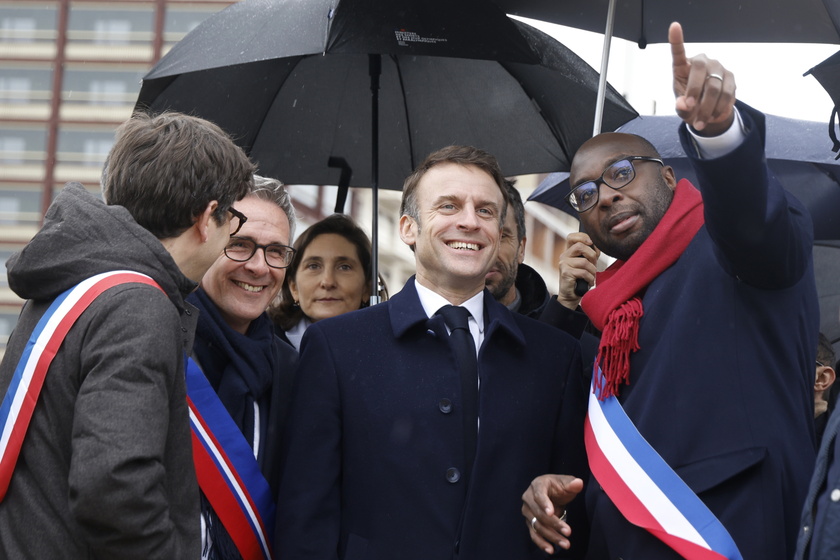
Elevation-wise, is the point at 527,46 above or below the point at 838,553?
above

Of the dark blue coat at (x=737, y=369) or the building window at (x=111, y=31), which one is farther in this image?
the building window at (x=111, y=31)

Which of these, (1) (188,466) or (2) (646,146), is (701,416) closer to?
(2) (646,146)

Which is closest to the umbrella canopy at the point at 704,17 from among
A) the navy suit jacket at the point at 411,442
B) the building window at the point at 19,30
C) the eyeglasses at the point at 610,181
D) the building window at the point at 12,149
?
the eyeglasses at the point at 610,181

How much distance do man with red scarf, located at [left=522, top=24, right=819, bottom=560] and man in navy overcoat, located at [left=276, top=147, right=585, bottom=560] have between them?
0.58 feet

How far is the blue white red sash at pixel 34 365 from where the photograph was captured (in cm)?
242

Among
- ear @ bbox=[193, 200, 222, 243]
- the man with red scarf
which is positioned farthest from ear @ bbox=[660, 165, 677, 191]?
ear @ bbox=[193, 200, 222, 243]

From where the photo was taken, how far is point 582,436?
333 cm

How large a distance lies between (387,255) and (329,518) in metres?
55.7

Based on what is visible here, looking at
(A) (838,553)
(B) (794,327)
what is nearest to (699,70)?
(B) (794,327)

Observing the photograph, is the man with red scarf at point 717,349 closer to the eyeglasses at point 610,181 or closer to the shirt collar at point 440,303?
the eyeglasses at point 610,181

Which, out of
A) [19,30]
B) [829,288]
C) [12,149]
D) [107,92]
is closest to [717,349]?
[829,288]

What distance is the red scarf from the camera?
9.84 feet

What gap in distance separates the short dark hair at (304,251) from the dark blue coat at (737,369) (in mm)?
2009

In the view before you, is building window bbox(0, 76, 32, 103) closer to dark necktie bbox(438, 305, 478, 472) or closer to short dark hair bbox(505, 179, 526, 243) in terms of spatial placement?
short dark hair bbox(505, 179, 526, 243)
